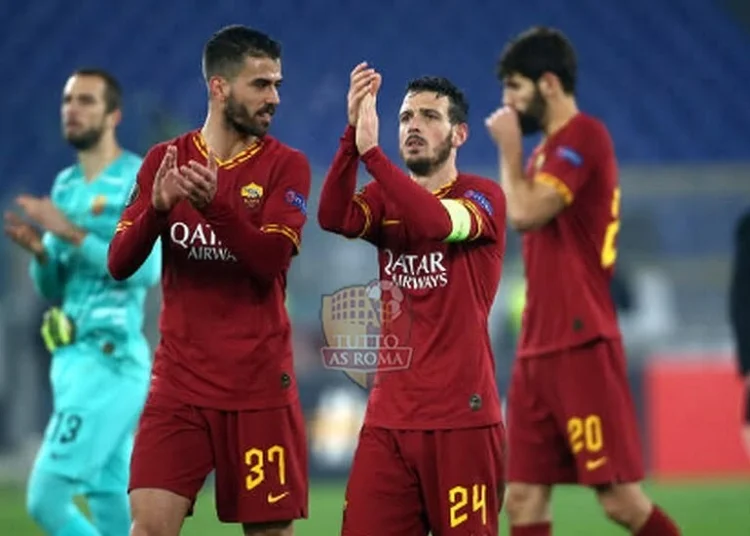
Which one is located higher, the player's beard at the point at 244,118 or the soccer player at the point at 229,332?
the player's beard at the point at 244,118

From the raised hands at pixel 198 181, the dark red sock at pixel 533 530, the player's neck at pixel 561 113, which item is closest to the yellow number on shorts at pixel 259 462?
the raised hands at pixel 198 181

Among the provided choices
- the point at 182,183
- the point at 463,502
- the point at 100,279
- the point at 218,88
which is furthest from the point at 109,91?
the point at 463,502

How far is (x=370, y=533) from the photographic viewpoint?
16.4 feet

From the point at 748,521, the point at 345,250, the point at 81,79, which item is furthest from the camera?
the point at 345,250

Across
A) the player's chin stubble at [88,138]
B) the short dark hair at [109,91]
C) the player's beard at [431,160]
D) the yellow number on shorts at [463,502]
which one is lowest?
the yellow number on shorts at [463,502]

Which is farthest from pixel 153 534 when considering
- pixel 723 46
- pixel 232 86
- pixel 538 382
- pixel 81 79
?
pixel 723 46

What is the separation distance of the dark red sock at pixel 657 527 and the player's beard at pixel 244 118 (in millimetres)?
2089

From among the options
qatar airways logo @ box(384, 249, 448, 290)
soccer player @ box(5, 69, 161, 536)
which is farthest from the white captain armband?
soccer player @ box(5, 69, 161, 536)

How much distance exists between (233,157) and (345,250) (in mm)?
6574

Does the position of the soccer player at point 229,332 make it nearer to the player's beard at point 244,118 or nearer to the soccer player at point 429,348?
the player's beard at point 244,118

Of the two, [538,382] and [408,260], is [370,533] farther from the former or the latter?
[538,382]

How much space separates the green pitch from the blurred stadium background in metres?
0.03

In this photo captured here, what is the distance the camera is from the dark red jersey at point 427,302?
5047 mm

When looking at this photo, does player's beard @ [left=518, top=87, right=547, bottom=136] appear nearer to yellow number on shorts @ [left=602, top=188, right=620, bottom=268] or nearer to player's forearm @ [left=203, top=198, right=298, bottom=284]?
yellow number on shorts @ [left=602, top=188, right=620, bottom=268]
